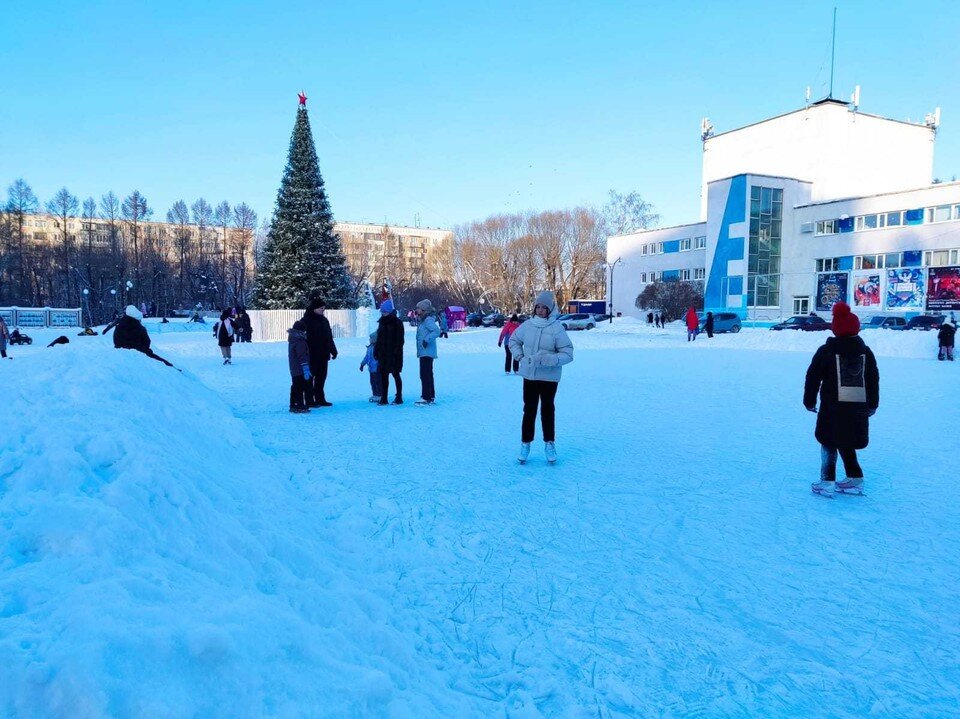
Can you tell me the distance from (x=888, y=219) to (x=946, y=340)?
28186 millimetres

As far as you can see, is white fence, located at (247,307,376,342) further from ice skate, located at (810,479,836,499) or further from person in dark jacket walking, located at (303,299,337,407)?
ice skate, located at (810,479,836,499)

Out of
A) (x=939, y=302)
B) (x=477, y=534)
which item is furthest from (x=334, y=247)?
(x=939, y=302)

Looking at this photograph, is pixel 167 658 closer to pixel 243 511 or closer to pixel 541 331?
pixel 243 511

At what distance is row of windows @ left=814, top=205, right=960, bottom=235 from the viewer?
135 feet

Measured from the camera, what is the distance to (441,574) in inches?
145

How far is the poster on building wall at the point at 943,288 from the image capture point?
1476 inches

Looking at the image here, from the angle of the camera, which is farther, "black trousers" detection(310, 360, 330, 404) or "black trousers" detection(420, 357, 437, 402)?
"black trousers" detection(420, 357, 437, 402)

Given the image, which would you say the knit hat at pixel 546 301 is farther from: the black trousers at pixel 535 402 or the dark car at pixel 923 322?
the dark car at pixel 923 322

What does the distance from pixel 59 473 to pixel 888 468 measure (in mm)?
6856

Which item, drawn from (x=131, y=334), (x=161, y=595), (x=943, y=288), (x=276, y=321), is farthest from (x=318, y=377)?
(x=943, y=288)

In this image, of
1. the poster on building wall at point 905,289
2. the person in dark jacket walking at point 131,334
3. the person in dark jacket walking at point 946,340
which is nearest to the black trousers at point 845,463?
the person in dark jacket walking at point 131,334

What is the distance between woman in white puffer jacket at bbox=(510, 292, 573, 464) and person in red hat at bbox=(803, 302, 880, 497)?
7.32 feet

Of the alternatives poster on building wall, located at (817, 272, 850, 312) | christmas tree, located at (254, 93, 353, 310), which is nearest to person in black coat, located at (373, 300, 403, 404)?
christmas tree, located at (254, 93, 353, 310)

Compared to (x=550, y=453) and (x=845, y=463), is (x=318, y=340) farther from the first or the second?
(x=845, y=463)
